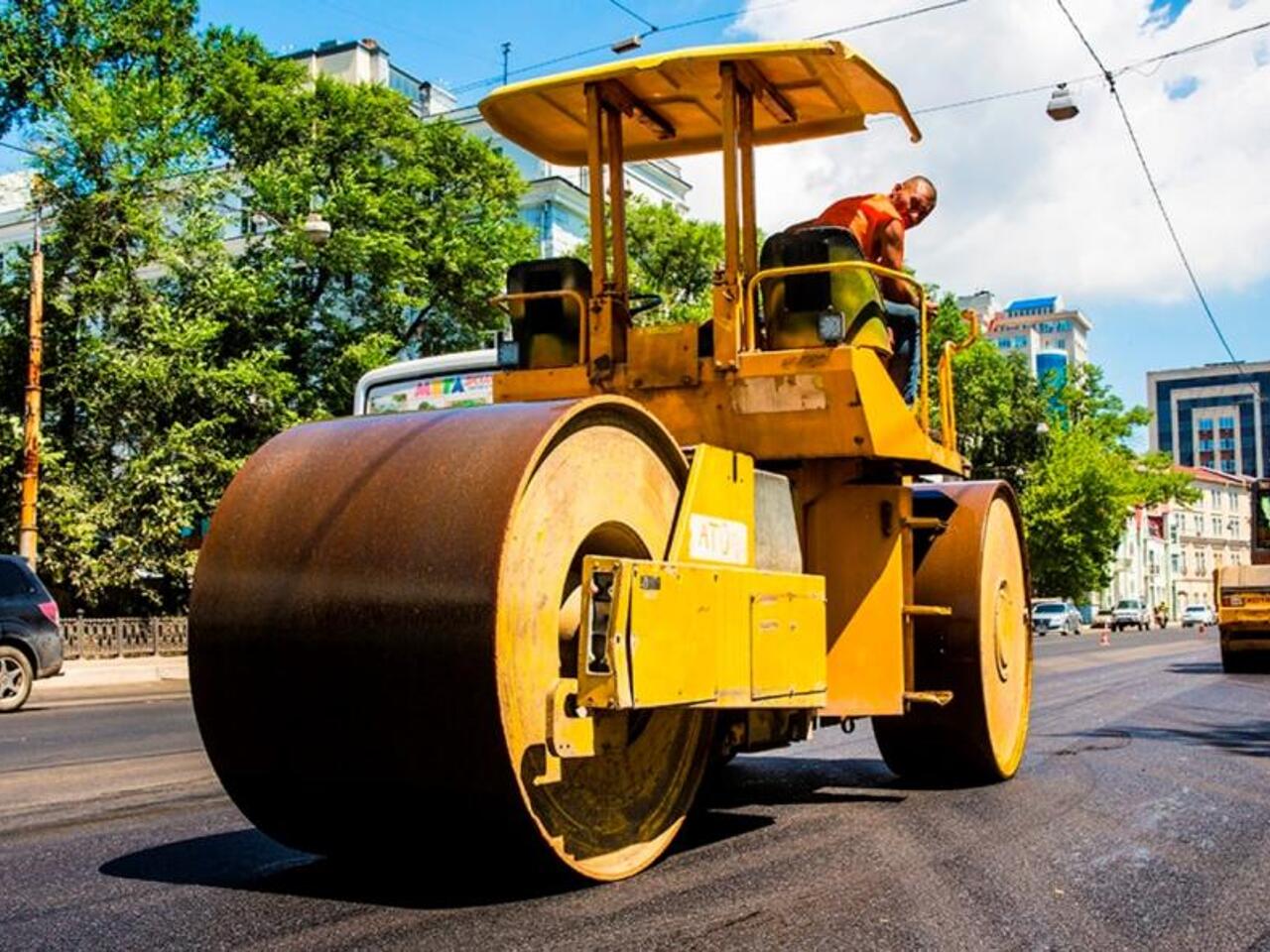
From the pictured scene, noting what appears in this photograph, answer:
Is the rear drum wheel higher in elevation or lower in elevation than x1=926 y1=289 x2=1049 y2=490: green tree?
lower

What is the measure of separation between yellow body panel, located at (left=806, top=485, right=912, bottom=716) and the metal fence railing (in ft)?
65.3

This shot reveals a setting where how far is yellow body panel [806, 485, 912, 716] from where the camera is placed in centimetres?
666

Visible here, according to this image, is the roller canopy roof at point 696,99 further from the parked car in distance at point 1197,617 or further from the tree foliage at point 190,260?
the parked car in distance at point 1197,617

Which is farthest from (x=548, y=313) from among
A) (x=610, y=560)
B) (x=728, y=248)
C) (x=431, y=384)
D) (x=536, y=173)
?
(x=536, y=173)

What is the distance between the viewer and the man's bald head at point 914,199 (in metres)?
7.51

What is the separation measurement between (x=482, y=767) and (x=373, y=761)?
37cm

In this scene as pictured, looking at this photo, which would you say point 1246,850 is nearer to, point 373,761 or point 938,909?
point 938,909

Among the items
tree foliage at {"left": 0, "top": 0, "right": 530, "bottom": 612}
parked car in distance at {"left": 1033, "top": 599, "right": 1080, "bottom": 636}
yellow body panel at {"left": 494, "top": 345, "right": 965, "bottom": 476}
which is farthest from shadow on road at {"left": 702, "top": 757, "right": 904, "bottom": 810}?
parked car in distance at {"left": 1033, "top": 599, "right": 1080, "bottom": 636}

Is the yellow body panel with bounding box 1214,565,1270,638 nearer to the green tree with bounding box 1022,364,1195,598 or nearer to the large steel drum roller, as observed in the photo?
the large steel drum roller

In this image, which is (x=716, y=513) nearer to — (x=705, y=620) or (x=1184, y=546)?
(x=705, y=620)

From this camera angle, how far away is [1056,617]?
6769cm

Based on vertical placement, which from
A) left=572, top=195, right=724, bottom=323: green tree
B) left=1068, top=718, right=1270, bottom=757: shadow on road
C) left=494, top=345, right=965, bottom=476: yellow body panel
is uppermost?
left=572, top=195, right=724, bottom=323: green tree

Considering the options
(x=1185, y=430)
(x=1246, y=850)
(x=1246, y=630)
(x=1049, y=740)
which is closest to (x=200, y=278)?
(x=1246, y=630)

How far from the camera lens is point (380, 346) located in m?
32.1
